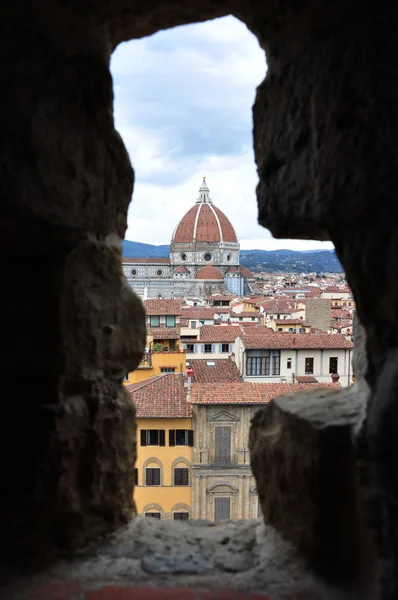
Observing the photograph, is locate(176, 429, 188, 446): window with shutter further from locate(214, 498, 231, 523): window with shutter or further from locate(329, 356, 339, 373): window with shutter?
locate(329, 356, 339, 373): window with shutter

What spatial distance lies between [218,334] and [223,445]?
6.36 meters

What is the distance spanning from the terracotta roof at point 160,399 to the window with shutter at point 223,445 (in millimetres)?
763

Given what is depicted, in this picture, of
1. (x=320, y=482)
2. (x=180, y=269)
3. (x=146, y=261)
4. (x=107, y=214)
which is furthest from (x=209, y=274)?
(x=320, y=482)

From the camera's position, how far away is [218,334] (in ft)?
54.1

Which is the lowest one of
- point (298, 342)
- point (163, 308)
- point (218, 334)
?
point (298, 342)

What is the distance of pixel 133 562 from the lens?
5.59 ft

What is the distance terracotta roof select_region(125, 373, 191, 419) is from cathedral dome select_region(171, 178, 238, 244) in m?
61.8

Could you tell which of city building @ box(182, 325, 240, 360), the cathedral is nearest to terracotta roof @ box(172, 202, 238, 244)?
the cathedral

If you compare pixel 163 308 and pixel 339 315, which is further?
pixel 339 315

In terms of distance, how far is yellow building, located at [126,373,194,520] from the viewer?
1009 centimetres

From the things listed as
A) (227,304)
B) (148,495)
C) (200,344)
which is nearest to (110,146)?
(148,495)

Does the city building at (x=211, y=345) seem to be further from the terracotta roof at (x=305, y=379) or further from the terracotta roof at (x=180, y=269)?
the terracotta roof at (x=180, y=269)

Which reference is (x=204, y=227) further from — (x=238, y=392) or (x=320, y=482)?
(x=320, y=482)

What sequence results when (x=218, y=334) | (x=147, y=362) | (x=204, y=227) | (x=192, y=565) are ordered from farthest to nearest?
(x=204, y=227) < (x=218, y=334) < (x=147, y=362) < (x=192, y=565)
